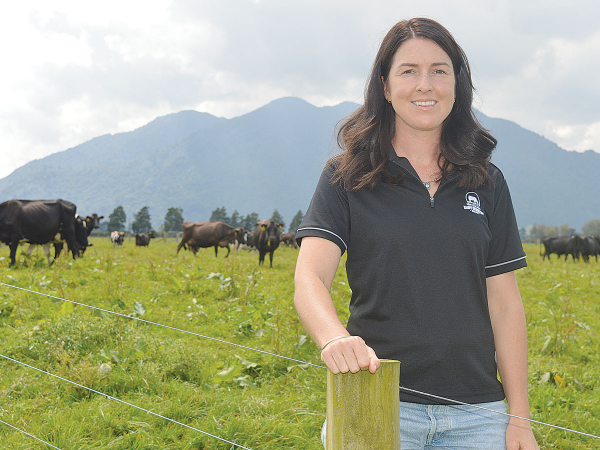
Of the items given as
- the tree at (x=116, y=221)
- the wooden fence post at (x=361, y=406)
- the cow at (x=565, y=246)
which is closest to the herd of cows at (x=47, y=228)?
the wooden fence post at (x=361, y=406)

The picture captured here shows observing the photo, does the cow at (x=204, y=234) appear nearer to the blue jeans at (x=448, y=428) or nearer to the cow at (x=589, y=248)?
the cow at (x=589, y=248)

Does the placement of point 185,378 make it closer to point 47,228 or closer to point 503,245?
point 503,245

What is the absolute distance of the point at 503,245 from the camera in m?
1.82

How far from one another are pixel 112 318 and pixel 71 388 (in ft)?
5.50

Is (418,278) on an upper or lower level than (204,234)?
lower

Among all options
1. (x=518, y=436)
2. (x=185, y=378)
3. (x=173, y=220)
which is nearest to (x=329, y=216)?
(x=518, y=436)

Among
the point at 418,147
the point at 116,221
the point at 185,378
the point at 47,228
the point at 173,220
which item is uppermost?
the point at 173,220

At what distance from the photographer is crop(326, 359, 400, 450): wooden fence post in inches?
48.4

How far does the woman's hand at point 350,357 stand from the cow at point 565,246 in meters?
33.0

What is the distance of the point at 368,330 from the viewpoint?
167 cm

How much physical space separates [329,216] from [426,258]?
366 millimetres

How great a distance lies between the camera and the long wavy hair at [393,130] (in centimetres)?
176

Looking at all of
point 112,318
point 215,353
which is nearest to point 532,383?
point 215,353

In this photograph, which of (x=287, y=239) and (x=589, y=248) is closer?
(x=589, y=248)
